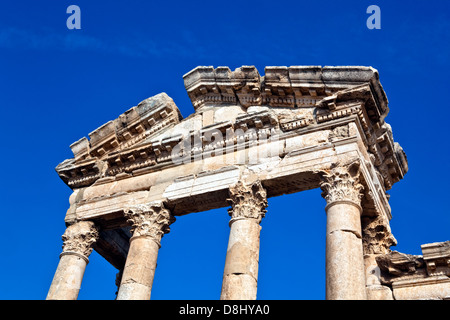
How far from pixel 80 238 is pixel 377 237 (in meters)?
7.61

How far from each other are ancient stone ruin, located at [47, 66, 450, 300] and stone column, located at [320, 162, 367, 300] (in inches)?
1.0

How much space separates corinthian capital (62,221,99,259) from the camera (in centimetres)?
1602

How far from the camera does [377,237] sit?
46.7 feet

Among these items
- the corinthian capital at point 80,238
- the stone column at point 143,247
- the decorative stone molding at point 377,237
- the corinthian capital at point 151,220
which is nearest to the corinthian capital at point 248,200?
the corinthian capital at point 151,220

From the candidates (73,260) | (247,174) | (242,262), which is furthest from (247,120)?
(73,260)

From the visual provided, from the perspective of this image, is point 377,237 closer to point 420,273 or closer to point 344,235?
point 420,273

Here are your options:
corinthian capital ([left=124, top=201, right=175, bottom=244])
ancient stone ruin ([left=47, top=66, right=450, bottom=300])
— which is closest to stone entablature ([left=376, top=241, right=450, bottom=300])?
ancient stone ruin ([left=47, top=66, right=450, bottom=300])

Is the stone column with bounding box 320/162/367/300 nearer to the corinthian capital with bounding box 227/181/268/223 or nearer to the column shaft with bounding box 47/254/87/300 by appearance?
the corinthian capital with bounding box 227/181/268/223

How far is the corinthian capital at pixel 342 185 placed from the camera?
13000 millimetres

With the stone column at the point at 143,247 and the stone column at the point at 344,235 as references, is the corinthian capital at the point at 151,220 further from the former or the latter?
the stone column at the point at 344,235

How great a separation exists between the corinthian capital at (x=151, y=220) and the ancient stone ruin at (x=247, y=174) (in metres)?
0.03

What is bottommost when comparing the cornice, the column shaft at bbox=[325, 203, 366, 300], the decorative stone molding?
the column shaft at bbox=[325, 203, 366, 300]
